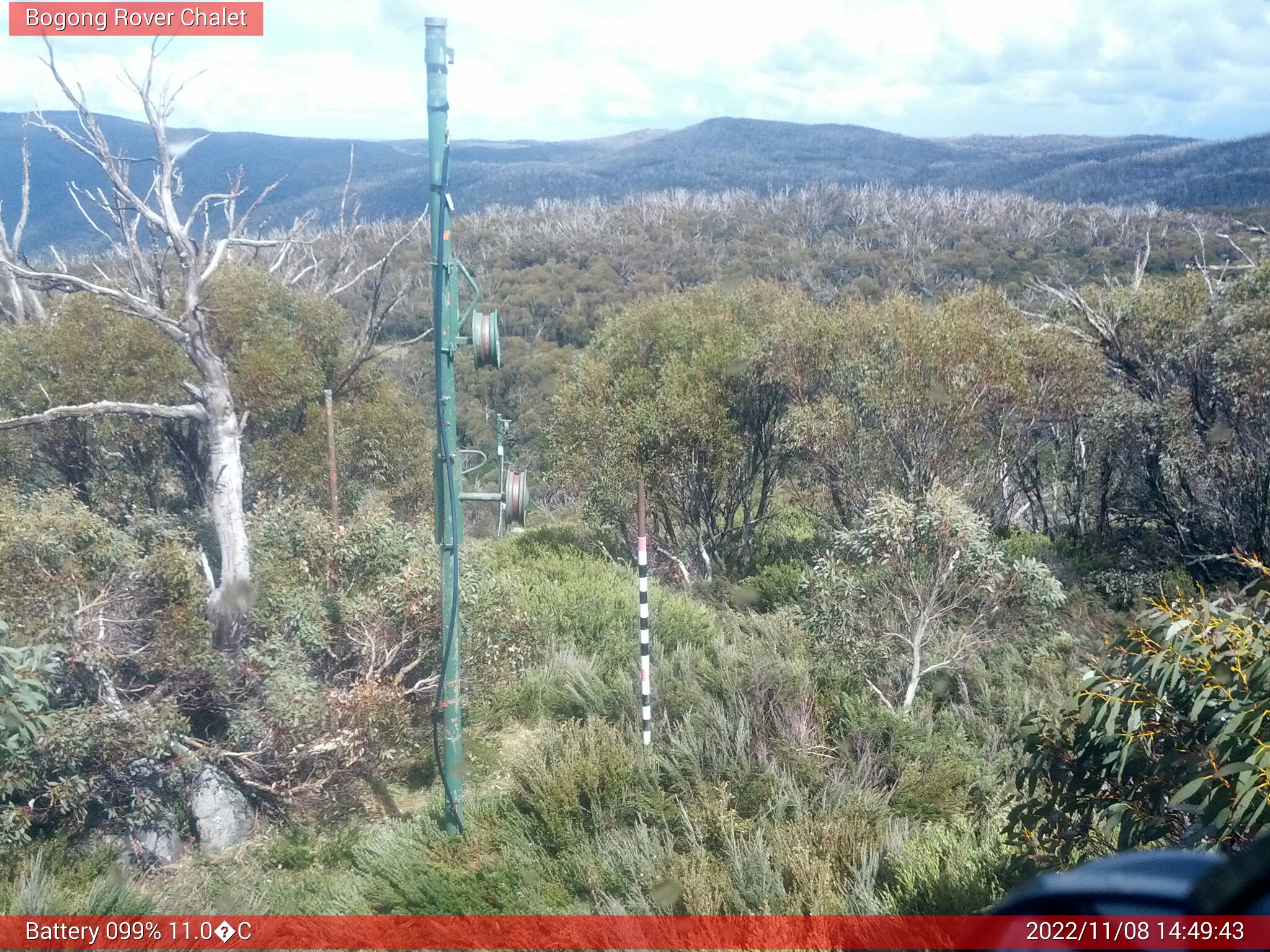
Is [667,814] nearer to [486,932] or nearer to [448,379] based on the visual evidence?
[486,932]

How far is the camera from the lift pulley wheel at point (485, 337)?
5426 mm

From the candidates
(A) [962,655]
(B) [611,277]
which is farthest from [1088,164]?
(A) [962,655]

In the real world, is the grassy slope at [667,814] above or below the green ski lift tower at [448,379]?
below

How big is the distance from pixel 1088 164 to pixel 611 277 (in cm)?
4908

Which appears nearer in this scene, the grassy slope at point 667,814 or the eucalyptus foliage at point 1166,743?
the eucalyptus foliage at point 1166,743

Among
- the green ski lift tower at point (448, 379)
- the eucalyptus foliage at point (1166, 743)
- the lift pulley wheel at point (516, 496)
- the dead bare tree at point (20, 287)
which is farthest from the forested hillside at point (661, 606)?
the lift pulley wheel at point (516, 496)

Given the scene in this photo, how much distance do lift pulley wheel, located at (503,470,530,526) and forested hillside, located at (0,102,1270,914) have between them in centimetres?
151

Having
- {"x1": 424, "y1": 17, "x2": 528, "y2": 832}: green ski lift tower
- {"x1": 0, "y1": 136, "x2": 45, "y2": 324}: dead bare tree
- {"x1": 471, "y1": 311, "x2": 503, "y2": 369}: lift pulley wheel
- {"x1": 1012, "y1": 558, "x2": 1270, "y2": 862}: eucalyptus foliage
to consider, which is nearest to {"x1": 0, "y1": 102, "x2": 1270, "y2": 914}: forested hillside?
{"x1": 1012, "y1": 558, "x2": 1270, "y2": 862}: eucalyptus foliage

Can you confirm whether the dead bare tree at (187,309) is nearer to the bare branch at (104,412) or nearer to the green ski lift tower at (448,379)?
the bare branch at (104,412)

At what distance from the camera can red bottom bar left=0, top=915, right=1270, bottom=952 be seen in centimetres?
401

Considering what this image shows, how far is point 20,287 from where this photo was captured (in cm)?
1285

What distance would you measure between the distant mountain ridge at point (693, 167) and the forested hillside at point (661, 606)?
188 inches

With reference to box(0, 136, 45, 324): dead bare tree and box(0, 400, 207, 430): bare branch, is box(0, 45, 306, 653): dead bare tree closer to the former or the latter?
box(0, 400, 207, 430): bare branch

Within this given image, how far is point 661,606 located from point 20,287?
31.8ft
